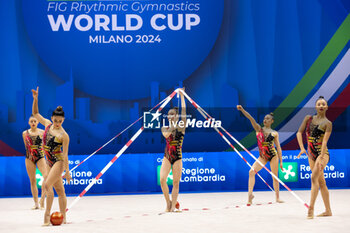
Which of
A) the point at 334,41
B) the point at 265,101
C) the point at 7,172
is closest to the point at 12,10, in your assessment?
the point at 7,172

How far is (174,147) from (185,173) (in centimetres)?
382

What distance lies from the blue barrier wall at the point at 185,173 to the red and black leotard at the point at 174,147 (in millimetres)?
3612

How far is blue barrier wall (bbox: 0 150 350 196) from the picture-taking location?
12523 mm

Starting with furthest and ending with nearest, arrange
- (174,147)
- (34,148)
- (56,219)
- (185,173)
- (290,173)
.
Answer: (290,173), (185,173), (34,148), (174,147), (56,219)

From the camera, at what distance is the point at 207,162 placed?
12844 millimetres

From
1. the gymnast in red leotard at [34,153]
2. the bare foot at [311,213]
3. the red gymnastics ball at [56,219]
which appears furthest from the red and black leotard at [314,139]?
the gymnast in red leotard at [34,153]

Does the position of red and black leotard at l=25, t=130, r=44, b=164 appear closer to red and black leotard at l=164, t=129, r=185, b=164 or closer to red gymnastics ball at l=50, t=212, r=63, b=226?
red and black leotard at l=164, t=129, r=185, b=164

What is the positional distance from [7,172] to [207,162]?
419 centimetres

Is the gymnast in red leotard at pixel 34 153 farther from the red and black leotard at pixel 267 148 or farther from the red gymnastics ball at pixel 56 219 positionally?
the red and black leotard at pixel 267 148

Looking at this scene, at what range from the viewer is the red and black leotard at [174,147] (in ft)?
29.8

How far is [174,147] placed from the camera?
358 inches

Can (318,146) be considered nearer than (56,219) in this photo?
No

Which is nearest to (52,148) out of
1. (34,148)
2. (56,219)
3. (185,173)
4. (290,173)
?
(56,219)

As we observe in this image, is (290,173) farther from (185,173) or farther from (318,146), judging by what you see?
(318,146)
